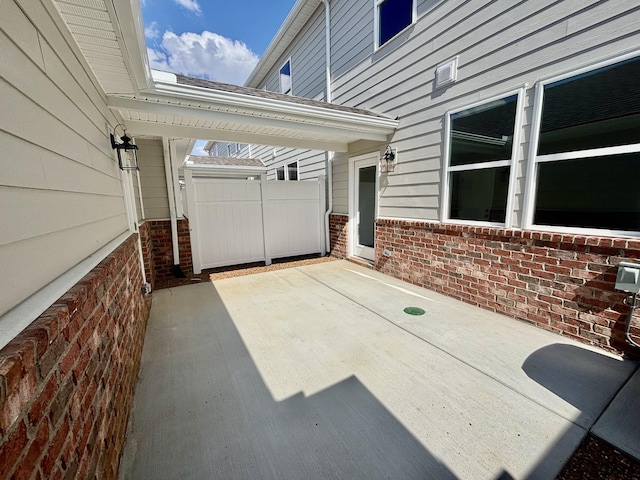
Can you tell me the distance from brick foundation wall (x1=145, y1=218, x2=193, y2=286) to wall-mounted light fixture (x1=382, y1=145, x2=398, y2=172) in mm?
4050

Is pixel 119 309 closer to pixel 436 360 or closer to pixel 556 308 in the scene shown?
pixel 436 360

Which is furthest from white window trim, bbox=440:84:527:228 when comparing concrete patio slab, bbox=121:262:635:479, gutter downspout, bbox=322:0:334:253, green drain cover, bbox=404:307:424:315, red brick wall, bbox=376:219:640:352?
gutter downspout, bbox=322:0:334:253

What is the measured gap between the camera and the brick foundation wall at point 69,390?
69 cm

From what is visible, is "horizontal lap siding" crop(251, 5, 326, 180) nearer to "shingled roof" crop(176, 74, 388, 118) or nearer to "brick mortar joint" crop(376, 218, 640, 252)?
"shingled roof" crop(176, 74, 388, 118)

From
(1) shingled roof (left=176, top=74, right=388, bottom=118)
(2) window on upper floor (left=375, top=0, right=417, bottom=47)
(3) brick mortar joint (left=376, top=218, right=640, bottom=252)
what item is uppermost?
(2) window on upper floor (left=375, top=0, right=417, bottom=47)

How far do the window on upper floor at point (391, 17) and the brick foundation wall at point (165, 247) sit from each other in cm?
510

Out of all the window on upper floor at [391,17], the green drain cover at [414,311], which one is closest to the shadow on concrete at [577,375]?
the green drain cover at [414,311]

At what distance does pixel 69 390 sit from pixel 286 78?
943 centimetres

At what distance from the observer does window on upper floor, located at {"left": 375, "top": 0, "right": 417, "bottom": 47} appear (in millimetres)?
4422

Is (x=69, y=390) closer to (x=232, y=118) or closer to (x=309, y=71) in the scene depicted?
(x=232, y=118)

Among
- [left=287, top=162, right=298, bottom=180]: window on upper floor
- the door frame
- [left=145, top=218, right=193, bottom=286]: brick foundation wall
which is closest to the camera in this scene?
[left=145, top=218, right=193, bottom=286]: brick foundation wall

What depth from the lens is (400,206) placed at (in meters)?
4.89

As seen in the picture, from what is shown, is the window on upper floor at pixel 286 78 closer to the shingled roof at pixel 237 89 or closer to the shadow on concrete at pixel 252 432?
the shingled roof at pixel 237 89

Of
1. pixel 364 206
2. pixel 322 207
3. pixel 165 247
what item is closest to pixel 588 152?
pixel 364 206
